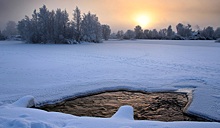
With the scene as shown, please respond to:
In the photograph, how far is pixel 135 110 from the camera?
7.31 metres

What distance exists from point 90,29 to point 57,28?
1233cm

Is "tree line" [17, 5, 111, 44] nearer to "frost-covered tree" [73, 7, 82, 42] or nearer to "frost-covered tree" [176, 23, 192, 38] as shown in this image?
"frost-covered tree" [73, 7, 82, 42]

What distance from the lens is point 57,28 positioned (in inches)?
2591

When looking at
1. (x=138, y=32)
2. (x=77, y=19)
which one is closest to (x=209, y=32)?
(x=138, y=32)

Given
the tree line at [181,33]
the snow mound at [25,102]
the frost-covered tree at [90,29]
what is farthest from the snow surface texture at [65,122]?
the tree line at [181,33]

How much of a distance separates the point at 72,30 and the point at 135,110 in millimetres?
63810

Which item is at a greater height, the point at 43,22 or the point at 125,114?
the point at 43,22

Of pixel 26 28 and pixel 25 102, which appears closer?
pixel 25 102

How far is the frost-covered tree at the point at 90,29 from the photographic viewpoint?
71.5m

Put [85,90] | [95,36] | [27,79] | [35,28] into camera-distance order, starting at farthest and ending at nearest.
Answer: [95,36], [35,28], [27,79], [85,90]

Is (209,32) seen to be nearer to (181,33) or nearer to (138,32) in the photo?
(181,33)

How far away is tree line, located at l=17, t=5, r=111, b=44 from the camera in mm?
65800

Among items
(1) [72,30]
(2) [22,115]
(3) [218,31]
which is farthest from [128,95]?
(3) [218,31]

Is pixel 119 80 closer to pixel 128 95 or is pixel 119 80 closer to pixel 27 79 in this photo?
pixel 128 95
